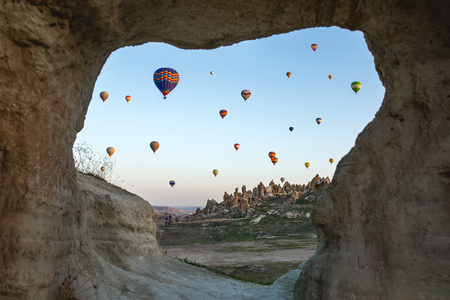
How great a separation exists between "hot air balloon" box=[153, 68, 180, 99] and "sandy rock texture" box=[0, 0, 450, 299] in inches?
760

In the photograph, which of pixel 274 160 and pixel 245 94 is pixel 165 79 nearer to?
pixel 245 94

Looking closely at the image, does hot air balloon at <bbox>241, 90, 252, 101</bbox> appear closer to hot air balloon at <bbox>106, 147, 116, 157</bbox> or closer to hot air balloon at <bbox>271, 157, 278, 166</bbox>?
hot air balloon at <bbox>106, 147, 116, 157</bbox>

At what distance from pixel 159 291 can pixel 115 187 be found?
13.3 feet

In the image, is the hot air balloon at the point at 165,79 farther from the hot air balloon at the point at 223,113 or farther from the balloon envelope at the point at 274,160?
the balloon envelope at the point at 274,160

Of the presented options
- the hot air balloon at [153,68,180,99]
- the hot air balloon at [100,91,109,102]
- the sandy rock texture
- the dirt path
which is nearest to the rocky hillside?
the dirt path

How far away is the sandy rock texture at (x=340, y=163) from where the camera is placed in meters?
2.70

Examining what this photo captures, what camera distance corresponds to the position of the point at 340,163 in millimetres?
3895

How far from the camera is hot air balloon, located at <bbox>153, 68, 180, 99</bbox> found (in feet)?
75.6

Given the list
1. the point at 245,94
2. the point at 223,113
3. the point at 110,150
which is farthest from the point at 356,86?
the point at 110,150

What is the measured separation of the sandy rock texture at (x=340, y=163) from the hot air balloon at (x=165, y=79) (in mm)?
19294

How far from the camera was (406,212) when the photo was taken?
3250mm

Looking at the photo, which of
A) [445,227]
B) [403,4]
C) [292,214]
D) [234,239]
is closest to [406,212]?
[445,227]

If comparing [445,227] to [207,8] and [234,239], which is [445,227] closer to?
[207,8]

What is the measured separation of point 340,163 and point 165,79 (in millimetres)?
20328
